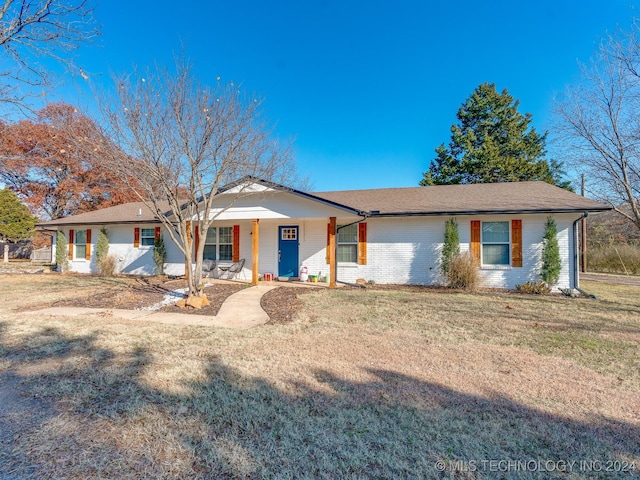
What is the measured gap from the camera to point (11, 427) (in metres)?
2.70

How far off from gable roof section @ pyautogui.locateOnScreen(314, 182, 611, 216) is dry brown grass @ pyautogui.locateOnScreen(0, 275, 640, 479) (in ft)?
17.7

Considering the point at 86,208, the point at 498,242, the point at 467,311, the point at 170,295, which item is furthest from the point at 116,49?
the point at 86,208

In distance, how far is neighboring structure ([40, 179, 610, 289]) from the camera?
10.9 meters

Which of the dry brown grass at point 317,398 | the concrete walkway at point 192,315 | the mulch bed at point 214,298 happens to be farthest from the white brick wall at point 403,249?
the dry brown grass at point 317,398

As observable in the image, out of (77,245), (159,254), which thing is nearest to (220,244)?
(159,254)

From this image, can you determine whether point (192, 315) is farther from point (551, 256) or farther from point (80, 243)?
point (80, 243)

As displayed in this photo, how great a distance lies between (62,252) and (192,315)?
14090 mm

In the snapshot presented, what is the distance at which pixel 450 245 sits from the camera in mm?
11297

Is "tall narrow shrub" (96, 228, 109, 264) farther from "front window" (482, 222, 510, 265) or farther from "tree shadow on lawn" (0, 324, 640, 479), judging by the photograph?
"front window" (482, 222, 510, 265)

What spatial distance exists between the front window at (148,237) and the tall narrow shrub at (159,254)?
49 cm

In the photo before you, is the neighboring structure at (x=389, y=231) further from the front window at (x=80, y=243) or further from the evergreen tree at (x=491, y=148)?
the evergreen tree at (x=491, y=148)

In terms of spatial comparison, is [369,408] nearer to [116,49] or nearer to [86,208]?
[116,49]

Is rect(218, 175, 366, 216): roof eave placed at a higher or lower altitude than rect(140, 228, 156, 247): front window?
higher

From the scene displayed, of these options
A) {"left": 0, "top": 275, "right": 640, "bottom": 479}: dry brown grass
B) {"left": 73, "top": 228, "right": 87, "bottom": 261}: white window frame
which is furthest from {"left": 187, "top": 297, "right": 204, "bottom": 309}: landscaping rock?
{"left": 73, "top": 228, "right": 87, "bottom": 261}: white window frame
